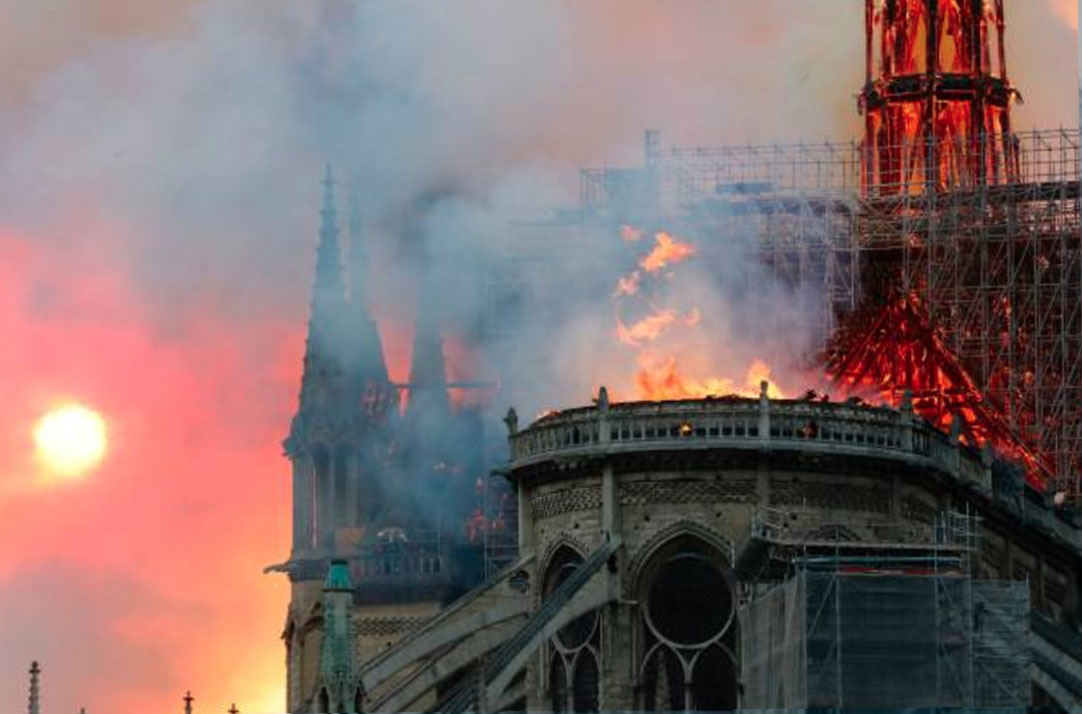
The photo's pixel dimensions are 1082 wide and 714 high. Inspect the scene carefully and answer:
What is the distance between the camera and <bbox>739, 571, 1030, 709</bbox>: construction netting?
88375 mm

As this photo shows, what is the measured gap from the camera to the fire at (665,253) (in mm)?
109975

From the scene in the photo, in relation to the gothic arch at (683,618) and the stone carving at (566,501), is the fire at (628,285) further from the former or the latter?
the gothic arch at (683,618)

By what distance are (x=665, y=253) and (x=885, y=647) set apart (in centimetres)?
2383

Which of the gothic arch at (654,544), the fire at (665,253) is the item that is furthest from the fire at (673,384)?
the gothic arch at (654,544)

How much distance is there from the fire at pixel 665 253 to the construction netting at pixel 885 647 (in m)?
20.3

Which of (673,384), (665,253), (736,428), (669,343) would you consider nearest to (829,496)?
(736,428)

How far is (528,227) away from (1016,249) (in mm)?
12432

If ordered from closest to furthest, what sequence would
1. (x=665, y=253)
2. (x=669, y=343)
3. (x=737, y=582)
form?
1. (x=737, y=582)
2. (x=669, y=343)
3. (x=665, y=253)

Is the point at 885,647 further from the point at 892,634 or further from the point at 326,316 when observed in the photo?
the point at 326,316

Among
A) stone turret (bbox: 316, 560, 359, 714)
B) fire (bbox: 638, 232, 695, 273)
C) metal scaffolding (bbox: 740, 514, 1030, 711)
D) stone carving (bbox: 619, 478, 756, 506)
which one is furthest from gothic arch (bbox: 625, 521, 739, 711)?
fire (bbox: 638, 232, 695, 273)

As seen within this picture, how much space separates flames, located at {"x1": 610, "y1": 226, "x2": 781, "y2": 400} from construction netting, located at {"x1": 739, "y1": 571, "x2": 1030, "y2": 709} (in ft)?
41.6

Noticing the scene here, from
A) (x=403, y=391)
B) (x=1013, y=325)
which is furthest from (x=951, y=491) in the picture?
(x=403, y=391)

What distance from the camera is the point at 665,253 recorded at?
11094cm

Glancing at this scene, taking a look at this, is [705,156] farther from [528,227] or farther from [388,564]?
[388,564]
